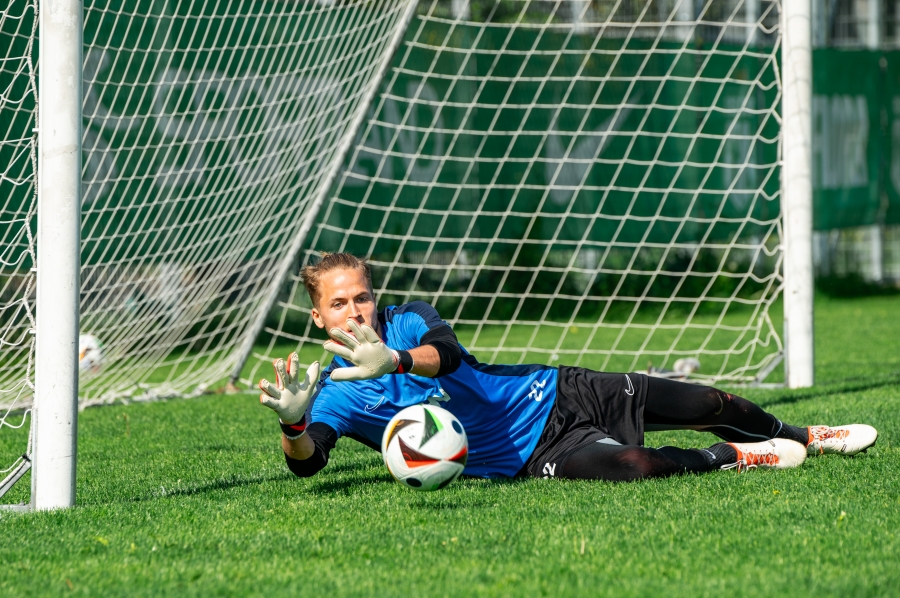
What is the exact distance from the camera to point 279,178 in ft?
27.2

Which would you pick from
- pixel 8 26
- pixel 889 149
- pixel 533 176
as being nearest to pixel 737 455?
pixel 8 26

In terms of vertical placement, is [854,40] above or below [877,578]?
above

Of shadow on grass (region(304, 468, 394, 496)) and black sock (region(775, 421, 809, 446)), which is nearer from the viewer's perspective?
shadow on grass (region(304, 468, 394, 496))

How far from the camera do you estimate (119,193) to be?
712 cm

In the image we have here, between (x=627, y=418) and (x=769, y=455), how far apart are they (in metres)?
0.59

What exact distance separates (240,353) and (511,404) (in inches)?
167

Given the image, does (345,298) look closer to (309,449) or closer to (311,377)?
(311,377)

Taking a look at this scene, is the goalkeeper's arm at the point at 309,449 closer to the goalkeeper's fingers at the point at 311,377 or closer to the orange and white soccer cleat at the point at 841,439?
the goalkeeper's fingers at the point at 311,377

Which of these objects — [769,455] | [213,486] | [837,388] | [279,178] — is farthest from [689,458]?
[279,178]

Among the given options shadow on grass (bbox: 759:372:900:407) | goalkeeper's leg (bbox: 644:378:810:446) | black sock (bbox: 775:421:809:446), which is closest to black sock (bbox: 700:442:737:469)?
goalkeeper's leg (bbox: 644:378:810:446)

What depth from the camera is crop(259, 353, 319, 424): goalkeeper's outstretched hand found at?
11.9 feet

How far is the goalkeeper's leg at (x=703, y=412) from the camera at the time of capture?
426 cm

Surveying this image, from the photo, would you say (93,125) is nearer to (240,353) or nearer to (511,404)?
(240,353)

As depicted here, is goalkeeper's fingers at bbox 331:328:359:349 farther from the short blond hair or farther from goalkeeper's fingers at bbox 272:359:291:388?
the short blond hair
